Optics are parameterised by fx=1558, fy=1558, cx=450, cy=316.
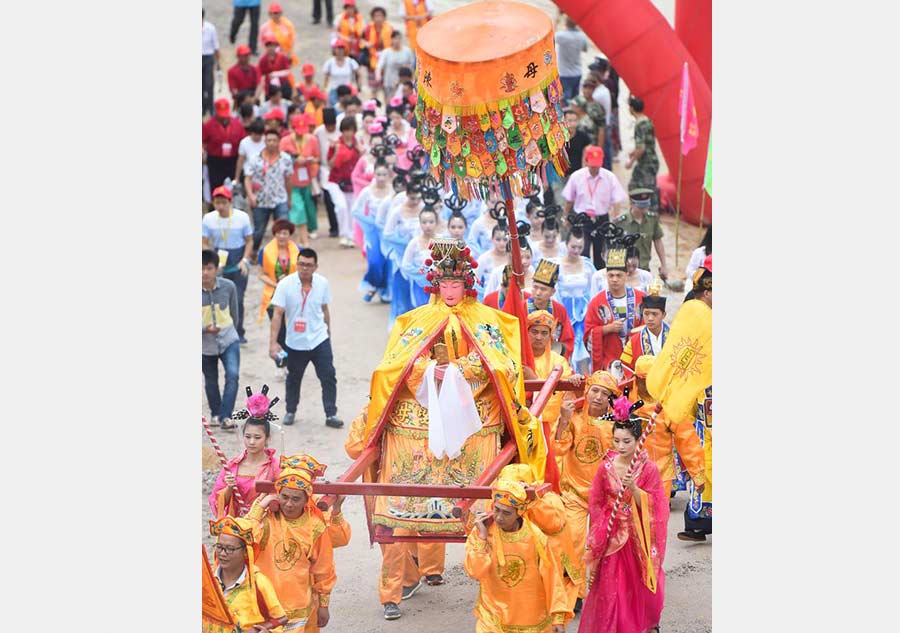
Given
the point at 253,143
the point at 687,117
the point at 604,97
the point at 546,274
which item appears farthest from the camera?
the point at 604,97

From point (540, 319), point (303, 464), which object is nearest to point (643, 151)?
point (540, 319)

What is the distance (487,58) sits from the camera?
9.70m

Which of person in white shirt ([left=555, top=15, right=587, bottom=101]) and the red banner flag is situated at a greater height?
person in white shirt ([left=555, top=15, right=587, bottom=101])

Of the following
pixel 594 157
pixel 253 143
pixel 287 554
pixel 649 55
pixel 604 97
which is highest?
pixel 649 55

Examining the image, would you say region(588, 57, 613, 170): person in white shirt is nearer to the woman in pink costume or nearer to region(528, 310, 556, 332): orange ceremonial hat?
region(528, 310, 556, 332): orange ceremonial hat

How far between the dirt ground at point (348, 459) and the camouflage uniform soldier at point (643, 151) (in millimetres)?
900

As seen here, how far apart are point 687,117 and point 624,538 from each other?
26.1 feet

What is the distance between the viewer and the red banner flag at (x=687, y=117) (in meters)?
16.4

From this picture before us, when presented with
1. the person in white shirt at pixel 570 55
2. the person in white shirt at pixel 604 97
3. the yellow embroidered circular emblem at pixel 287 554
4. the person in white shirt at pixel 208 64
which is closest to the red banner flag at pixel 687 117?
the person in white shirt at pixel 604 97

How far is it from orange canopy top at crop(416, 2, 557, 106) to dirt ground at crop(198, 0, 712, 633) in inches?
107

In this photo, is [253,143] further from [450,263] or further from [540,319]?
[450,263]

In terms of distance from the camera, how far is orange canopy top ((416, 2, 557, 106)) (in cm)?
971

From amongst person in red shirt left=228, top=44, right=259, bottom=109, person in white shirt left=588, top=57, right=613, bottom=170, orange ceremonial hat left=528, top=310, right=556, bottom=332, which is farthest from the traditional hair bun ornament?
person in red shirt left=228, top=44, right=259, bottom=109

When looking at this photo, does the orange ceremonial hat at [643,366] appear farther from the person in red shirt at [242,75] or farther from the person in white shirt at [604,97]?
the person in red shirt at [242,75]
